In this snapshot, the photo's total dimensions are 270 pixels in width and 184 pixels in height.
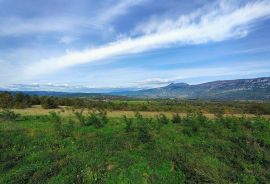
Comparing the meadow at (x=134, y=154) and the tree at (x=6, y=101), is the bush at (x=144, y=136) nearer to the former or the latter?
the meadow at (x=134, y=154)

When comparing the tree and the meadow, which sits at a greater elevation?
the tree

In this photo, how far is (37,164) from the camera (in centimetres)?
1520

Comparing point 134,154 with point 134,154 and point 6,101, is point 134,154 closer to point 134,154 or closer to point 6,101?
point 134,154

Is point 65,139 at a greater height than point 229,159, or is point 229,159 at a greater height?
→ point 65,139

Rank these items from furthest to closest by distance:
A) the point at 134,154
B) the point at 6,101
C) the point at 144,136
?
the point at 6,101 < the point at 144,136 < the point at 134,154

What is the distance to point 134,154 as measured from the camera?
17.0m

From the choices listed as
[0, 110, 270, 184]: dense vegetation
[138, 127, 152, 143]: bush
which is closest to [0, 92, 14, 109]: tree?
[0, 110, 270, 184]: dense vegetation

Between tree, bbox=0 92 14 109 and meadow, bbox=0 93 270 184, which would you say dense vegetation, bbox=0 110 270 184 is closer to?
meadow, bbox=0 93 270 184

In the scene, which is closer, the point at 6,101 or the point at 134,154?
the point at 134,154

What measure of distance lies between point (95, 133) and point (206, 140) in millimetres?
8991

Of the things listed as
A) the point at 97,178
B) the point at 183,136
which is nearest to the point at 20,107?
the point at 183,136

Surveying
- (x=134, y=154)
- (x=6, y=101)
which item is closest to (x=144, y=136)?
(x=134, y=154)

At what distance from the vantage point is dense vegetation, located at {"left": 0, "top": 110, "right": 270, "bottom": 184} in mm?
13977

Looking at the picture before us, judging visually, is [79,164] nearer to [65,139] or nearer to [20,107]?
[65,139]
